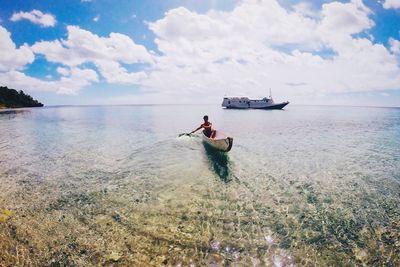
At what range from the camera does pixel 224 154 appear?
20469mm

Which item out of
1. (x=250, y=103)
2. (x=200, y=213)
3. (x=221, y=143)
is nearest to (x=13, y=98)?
(x=250, y=103)

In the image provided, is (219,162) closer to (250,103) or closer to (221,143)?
(221,143)

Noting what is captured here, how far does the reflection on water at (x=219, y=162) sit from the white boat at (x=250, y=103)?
107824 mm

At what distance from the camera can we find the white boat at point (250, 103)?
12406 centimetres

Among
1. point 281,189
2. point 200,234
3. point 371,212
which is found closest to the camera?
point 200,234

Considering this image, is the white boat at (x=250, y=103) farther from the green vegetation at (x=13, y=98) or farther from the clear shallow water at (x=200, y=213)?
the green vegetation at (x=13, y=98)

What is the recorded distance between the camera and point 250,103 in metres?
129

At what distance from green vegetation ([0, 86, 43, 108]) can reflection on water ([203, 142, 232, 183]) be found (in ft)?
528

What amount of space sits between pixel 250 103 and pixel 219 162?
115 m

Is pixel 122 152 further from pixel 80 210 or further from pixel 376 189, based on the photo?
pixel 376 189

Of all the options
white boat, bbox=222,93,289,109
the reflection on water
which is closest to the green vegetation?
white boat, bbox=222,93,289,109

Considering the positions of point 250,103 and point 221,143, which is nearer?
point 221,143

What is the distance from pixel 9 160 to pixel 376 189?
922 inches

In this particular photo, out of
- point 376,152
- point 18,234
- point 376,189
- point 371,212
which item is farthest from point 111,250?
point 376,152
